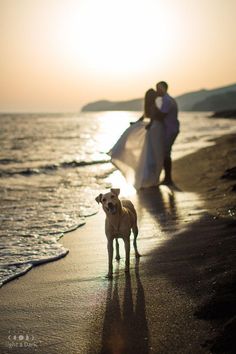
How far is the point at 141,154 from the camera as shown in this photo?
13.6 meters

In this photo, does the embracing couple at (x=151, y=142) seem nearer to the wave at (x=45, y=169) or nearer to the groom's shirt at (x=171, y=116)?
the groom's shirt at (x=171, y=116)

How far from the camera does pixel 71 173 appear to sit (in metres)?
20.7

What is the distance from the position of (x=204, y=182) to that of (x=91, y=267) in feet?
24.3

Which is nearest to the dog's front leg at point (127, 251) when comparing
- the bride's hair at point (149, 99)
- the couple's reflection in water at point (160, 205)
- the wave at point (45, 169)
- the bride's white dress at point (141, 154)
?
the couple's reflection in water at point (160, 205)

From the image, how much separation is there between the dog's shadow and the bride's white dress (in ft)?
24.9

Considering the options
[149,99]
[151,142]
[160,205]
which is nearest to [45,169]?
[151,142]

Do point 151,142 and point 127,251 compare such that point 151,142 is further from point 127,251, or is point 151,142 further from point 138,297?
point 138,297

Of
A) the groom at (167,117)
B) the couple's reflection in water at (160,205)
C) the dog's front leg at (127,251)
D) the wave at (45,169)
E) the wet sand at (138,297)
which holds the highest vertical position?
the groom at (167,117)

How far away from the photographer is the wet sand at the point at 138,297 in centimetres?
411

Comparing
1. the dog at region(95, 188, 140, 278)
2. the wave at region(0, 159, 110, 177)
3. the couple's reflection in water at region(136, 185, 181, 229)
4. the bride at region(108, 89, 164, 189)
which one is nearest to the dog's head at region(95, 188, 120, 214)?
the dog at region(95, 188, 140, 278)

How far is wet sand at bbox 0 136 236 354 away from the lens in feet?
13.5

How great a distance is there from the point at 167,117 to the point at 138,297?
355 inches

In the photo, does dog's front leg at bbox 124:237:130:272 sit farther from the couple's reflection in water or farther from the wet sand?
the couple's reflection in water

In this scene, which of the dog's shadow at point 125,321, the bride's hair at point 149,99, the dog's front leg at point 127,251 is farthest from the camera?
the bride's hair at point 149,99
